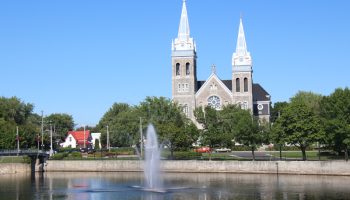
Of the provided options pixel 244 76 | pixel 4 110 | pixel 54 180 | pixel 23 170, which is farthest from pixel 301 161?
pixel 4 110

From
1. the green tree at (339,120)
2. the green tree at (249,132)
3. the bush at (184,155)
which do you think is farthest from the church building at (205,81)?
the green tree at (339,120)

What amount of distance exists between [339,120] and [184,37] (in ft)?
192

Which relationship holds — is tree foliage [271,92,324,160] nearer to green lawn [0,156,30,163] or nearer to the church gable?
green lawn [0,156,30,163]

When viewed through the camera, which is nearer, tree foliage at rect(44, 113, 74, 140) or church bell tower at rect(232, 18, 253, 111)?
church bell tower at rect(232, 18, 253, 111)

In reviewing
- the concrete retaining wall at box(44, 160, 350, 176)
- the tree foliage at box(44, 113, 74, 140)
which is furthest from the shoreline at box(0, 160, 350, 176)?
the tree foliage at box(44, 113, 74, 140)

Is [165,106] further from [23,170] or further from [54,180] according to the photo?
[54,180]

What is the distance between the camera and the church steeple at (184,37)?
127562 millimetres

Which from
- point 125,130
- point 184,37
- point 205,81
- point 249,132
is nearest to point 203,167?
point 249,132

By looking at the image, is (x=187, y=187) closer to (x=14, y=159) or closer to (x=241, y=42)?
(x=14, y=159)

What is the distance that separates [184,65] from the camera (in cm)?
12812

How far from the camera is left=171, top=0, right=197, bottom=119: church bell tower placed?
128 meters

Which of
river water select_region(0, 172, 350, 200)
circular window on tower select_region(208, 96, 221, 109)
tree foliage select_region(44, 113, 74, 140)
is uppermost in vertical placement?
circular window on tower select_region(208, 96, 221, 109)

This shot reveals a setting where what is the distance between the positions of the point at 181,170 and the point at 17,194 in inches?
1189

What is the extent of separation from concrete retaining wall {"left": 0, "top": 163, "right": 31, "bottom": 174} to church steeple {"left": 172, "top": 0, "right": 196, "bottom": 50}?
49.2 metres
